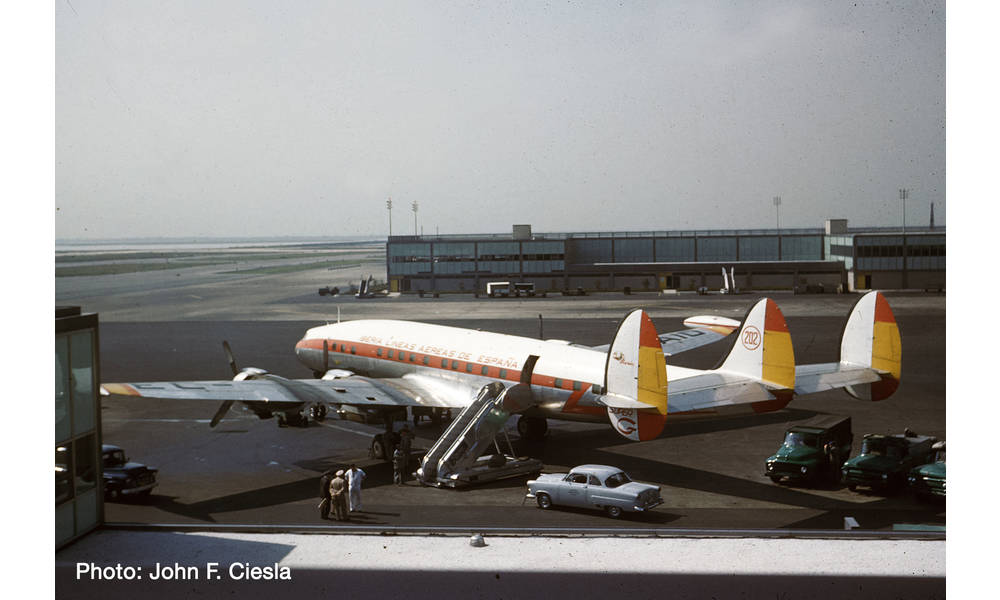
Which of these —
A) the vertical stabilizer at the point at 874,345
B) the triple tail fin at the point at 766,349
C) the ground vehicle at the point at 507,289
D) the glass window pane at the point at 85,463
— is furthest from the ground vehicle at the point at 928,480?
the ground vehicle at the point at 507,289

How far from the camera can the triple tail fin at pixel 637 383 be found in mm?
22156

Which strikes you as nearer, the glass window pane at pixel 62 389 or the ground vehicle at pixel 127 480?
the glass window pane at pixel 62 389

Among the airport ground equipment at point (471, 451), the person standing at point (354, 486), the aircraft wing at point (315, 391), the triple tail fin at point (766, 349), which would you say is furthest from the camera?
the aircraft wing at point (315, 391)

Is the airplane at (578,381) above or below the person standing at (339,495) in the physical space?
above

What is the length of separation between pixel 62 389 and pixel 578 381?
15.5m

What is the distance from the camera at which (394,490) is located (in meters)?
25.6

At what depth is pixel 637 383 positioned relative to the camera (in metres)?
22.5

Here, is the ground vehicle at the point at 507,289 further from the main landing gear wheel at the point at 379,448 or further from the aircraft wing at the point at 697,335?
the main landing gear wheel at the point at 379,448

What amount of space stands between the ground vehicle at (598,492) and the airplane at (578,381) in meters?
1.44

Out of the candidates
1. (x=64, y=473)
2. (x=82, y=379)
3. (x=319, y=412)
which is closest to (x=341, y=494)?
(x=64, y=473)

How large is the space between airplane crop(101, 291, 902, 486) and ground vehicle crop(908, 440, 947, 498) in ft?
9.45

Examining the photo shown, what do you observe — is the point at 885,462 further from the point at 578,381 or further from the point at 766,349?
the point at 578,381

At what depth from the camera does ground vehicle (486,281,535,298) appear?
5019cm
